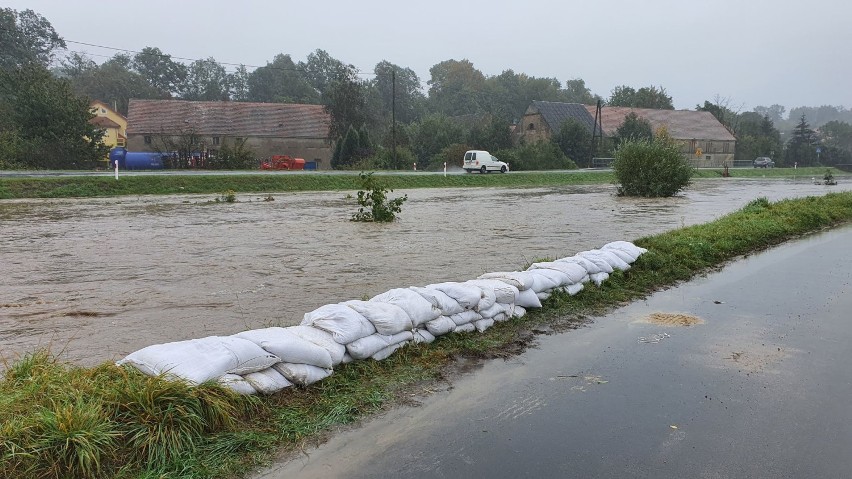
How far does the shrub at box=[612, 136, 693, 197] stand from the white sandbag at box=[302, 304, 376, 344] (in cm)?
2290

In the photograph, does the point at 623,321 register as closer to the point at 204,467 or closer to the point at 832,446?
the point at 832,446

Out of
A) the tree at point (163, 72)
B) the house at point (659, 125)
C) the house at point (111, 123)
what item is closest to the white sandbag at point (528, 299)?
the house at point (659, 125)

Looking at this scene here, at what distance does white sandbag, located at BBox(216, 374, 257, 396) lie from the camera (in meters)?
3.89

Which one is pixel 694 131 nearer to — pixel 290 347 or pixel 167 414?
pixel 290 347

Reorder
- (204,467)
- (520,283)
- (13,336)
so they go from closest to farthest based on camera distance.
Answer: (204,467), (13,336), (520,283)

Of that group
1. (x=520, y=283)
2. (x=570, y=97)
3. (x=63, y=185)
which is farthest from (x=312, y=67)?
(x=520, y=283)

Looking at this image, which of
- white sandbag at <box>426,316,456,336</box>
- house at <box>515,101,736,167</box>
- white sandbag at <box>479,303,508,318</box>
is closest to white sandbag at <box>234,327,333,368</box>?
white sandbag at <box>426,316,456,336</box>

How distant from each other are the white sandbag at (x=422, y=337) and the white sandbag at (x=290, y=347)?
103cm

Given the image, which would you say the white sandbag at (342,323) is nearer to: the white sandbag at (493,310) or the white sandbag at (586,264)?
the white sandbag at (493,310)

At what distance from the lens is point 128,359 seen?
3971mm

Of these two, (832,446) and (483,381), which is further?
(483,381)

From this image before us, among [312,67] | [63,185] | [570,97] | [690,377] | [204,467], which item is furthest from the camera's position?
[570,97]

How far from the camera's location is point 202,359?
12.9ft

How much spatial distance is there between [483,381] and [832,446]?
7.06 feet
